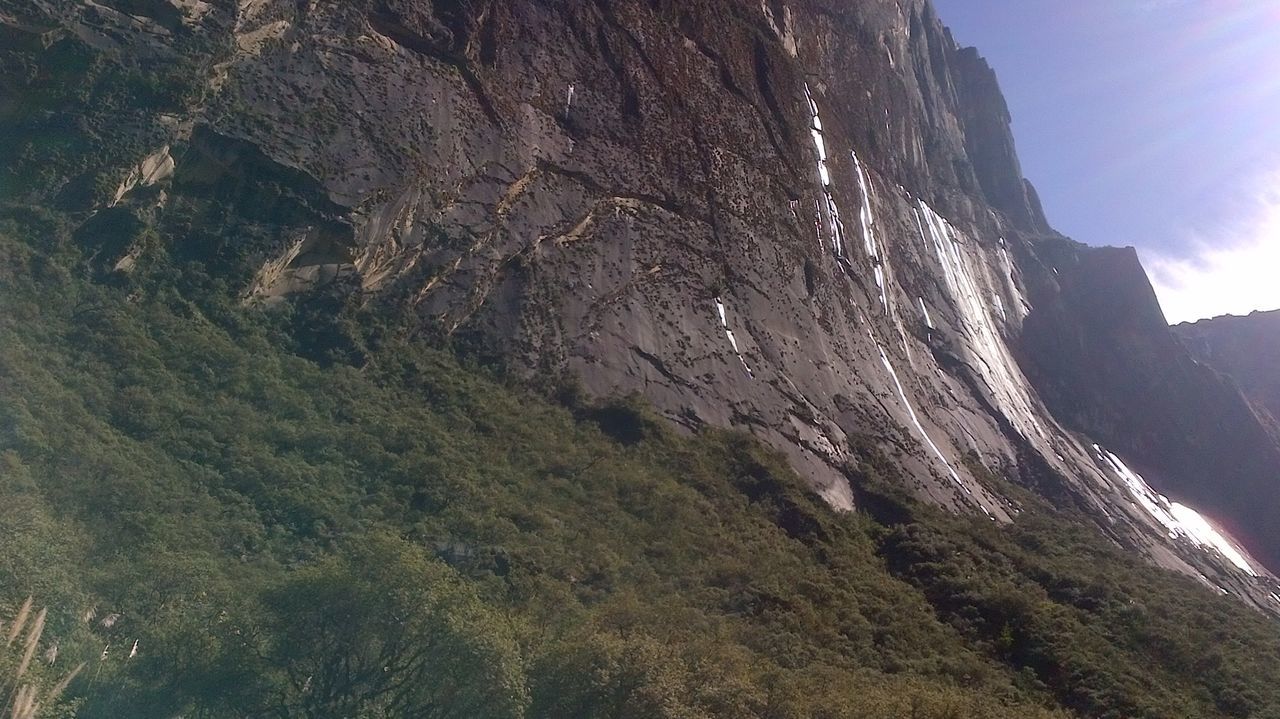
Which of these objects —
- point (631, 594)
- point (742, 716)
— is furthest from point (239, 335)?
point (742, 716)

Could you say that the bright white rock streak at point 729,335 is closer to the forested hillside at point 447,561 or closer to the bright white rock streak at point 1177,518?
the forested hillside at point 447,561

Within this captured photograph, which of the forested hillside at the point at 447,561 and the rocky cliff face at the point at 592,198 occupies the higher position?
the rocky cliff face at the point at 592,198

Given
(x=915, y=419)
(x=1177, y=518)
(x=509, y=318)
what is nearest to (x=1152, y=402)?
(x=1177, y=518)

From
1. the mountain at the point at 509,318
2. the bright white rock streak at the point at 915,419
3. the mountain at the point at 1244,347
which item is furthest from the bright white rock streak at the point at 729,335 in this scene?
the mountain at the point at 1244,347

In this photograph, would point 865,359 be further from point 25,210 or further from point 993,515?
point 25,210

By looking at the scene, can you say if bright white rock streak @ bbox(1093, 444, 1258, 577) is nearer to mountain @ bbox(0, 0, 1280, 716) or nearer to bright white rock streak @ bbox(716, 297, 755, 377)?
mountain @ bbox(0, 0, 1280, 716)

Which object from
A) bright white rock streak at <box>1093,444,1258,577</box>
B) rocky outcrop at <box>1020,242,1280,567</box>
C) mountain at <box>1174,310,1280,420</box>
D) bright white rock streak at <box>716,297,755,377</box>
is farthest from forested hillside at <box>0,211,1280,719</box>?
mountain at <box>1174,310,1280,420</box>

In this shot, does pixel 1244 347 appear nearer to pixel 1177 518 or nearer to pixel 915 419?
pixel 1177 518
